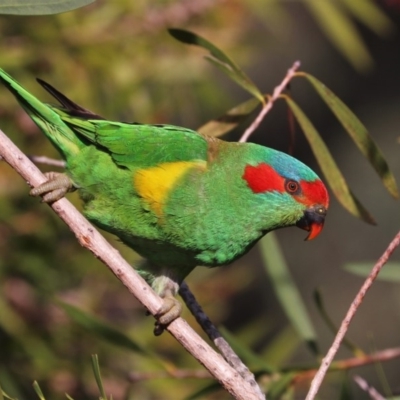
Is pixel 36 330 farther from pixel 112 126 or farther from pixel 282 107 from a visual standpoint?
pixel 282 107

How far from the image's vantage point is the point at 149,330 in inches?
136

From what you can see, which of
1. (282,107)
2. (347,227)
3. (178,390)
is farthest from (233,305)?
(178,390)

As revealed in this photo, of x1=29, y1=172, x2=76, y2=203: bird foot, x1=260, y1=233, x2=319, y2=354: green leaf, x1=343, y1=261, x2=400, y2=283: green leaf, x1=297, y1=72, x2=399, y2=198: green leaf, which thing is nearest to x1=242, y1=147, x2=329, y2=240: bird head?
x1=297, y1=72, x2=399, y2=198: green leaf

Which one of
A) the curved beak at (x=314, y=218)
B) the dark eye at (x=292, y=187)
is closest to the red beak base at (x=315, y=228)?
the curved beak at (x=314, y=218)

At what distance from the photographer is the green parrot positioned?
232 cm

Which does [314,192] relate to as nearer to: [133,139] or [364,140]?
[364,140]

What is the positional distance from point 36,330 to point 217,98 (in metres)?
1.34

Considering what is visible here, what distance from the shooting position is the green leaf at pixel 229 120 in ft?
8.36

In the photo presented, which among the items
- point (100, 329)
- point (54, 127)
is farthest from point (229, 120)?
point (100, 329)

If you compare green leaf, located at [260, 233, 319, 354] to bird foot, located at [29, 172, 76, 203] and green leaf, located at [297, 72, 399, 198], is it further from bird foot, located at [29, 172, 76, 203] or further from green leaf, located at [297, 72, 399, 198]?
bird foot, located at [29, 172, 76, 203]

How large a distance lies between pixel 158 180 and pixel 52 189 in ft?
1.06

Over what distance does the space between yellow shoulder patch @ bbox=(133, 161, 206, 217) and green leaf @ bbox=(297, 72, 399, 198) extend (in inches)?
17.4

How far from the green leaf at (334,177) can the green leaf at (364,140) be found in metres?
0.10

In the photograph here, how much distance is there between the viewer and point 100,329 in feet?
8.30
